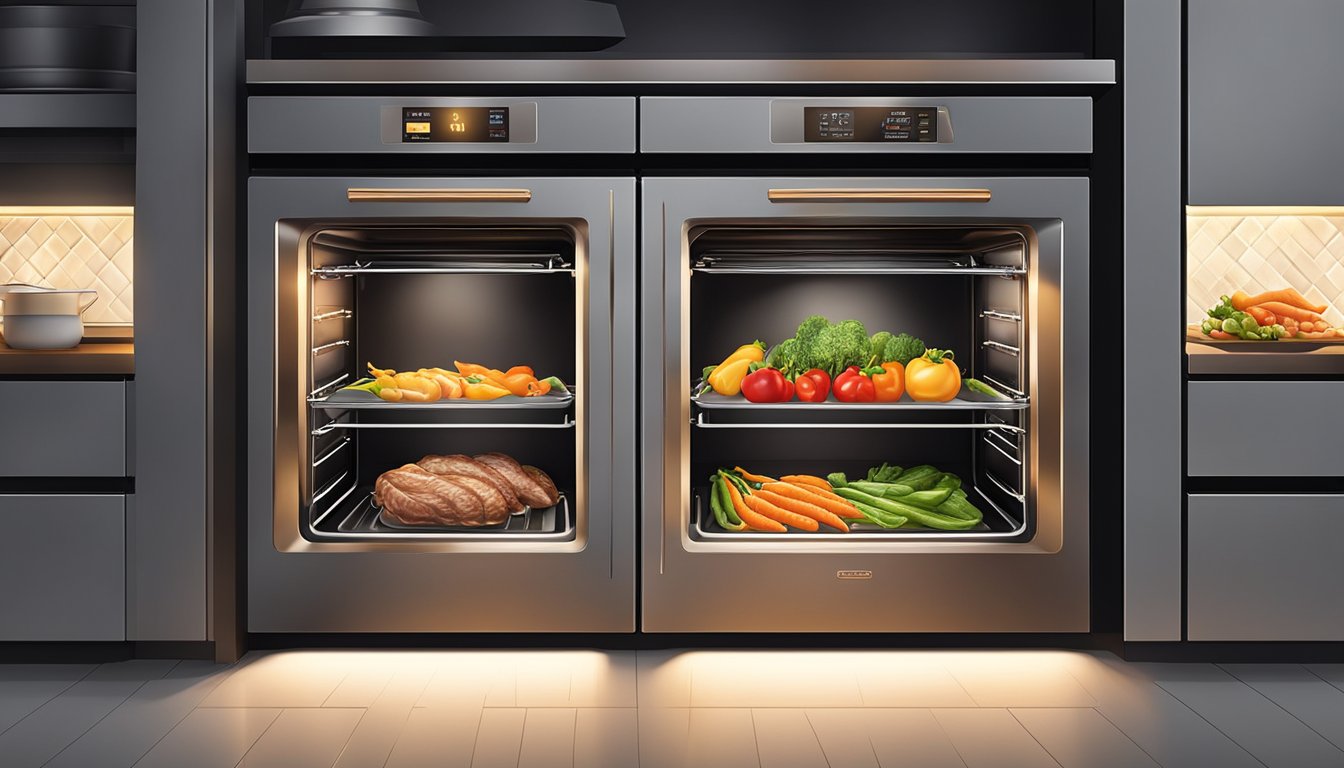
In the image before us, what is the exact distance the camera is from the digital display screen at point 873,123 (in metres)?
2.66

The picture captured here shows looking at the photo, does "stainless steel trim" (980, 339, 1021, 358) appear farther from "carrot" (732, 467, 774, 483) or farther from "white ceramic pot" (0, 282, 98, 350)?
"white ceramic pot" (0, 282, 98, 350)

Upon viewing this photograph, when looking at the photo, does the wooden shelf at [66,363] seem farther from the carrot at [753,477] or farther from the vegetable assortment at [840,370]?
the carrot at [753,477]

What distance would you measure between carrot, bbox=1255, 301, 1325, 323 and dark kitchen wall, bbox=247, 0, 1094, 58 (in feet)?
3.71

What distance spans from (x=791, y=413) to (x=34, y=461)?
83.1 inches

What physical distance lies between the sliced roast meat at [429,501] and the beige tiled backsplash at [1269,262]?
2278 millimetres

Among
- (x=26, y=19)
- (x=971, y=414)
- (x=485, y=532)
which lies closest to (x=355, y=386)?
(x=485, y=532)

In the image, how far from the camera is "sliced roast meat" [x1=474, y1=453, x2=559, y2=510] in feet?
9.95

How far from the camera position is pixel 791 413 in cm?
335

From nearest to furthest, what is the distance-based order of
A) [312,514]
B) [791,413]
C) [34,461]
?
[34,461] < [312,514] < [791,413]

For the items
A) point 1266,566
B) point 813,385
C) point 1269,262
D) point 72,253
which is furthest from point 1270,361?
point 72,253

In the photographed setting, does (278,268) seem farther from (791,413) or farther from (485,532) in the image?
(791,413)

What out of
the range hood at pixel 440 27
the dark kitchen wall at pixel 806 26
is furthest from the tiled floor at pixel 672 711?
the dark kitchen wall at pixel 806 26

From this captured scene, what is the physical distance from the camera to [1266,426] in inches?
104

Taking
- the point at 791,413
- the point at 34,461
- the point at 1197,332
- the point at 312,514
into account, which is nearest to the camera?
the point at 34,461
